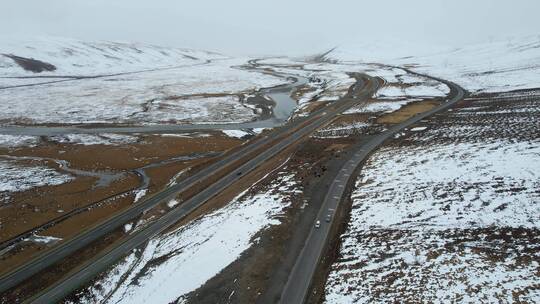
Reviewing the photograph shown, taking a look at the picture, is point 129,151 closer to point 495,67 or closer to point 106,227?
point 106,227

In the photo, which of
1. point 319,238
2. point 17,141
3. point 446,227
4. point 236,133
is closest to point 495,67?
point 236,133

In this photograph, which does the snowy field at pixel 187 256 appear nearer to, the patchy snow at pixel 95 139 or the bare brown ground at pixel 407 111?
the bare brown ground at pixel 407 111

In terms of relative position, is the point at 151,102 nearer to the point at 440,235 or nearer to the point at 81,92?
the point at 81,92

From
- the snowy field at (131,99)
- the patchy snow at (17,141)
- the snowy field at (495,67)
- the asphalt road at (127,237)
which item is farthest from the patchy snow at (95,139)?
the snowy field at (495,67)

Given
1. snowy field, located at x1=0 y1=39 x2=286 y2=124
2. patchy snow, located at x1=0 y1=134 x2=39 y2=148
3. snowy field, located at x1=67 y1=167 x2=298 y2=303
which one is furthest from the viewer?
snowy field, located at x1=0 y1=39 x2=286 y2=124

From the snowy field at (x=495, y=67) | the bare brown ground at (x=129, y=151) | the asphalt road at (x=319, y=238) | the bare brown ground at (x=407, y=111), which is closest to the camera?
the asphalt road at (x=319, y=238)

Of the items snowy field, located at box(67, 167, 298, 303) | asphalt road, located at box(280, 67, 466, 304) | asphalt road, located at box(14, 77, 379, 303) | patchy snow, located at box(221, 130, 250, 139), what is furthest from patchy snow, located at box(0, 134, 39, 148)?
asphalt road, located at box(280, 67, 466, 304)

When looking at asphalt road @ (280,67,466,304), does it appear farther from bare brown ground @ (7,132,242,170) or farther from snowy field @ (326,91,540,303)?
bare brown ground @ (7,132,242,170)
